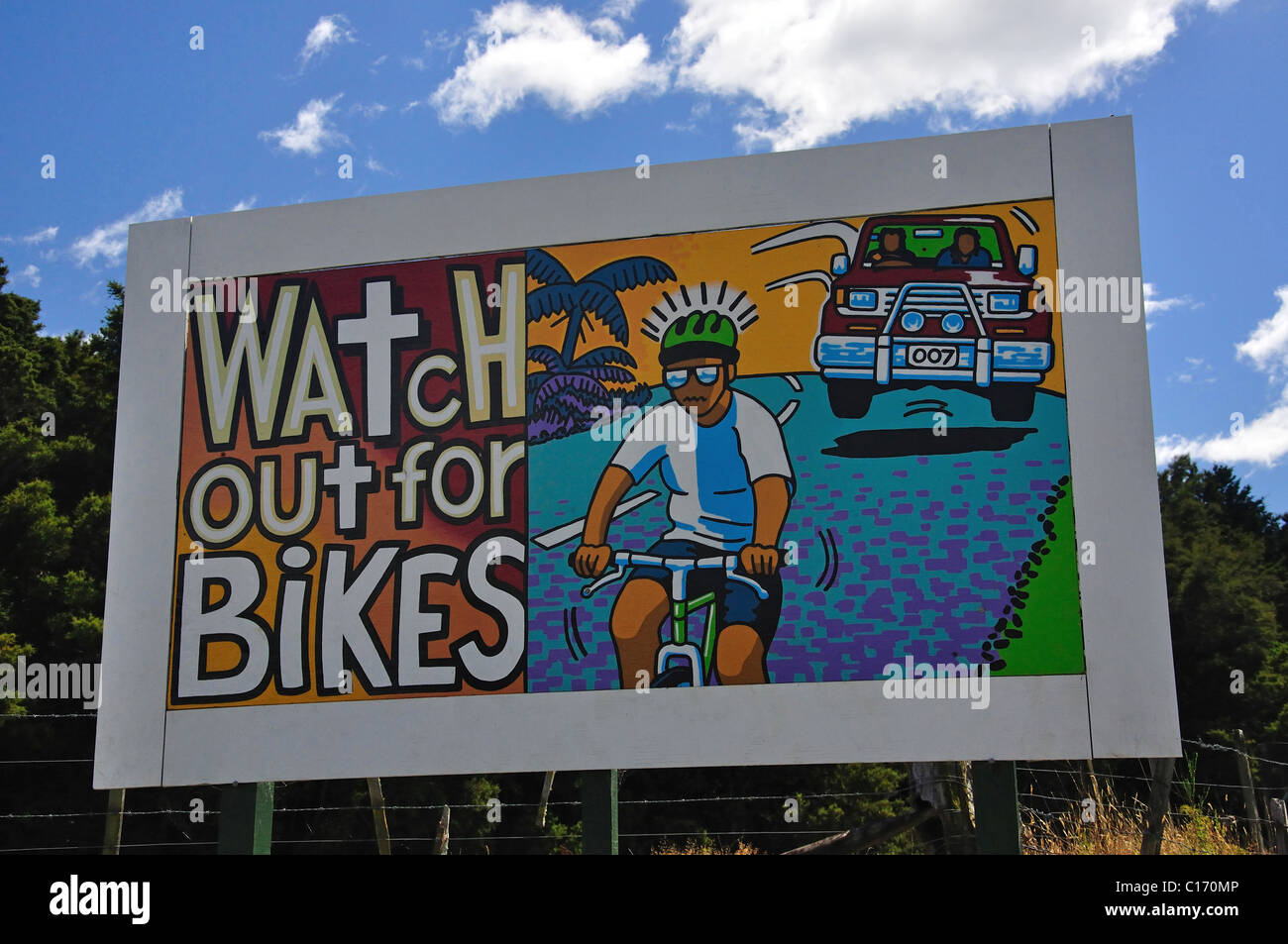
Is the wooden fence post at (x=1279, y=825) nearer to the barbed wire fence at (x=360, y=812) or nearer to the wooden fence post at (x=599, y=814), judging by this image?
the wooden fence post at (x=599, y=814)

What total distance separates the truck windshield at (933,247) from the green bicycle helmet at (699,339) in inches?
43.5

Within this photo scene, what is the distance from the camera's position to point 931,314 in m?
8.52

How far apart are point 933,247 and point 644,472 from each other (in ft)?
8.63

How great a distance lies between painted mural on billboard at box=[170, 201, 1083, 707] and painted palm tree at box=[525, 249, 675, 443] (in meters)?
0.02

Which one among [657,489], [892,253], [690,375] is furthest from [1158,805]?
[690,375]

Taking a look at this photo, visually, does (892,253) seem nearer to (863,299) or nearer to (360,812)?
(863,299)

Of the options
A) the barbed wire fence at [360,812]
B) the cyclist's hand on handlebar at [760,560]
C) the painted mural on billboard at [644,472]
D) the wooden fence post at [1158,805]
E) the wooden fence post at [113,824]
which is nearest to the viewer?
the painted mural on billboard at [644,472]

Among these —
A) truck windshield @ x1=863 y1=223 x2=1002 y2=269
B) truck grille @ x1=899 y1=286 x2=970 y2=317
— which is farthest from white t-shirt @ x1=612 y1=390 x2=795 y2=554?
truck windshield @ x1=863 y1=223 x2=1002 y2=269

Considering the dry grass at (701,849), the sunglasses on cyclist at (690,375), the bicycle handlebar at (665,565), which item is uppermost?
the sunglasses on cyclist at (690,375)

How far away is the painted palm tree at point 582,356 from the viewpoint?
346 inches

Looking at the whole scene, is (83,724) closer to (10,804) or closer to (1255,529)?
(10,804)

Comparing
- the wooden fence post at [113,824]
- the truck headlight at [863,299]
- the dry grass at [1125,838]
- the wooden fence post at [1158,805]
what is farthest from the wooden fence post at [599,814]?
the wooden fence post at [113,824]

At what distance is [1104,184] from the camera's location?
845 centimetres

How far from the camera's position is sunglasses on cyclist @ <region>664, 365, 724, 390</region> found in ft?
28.3
